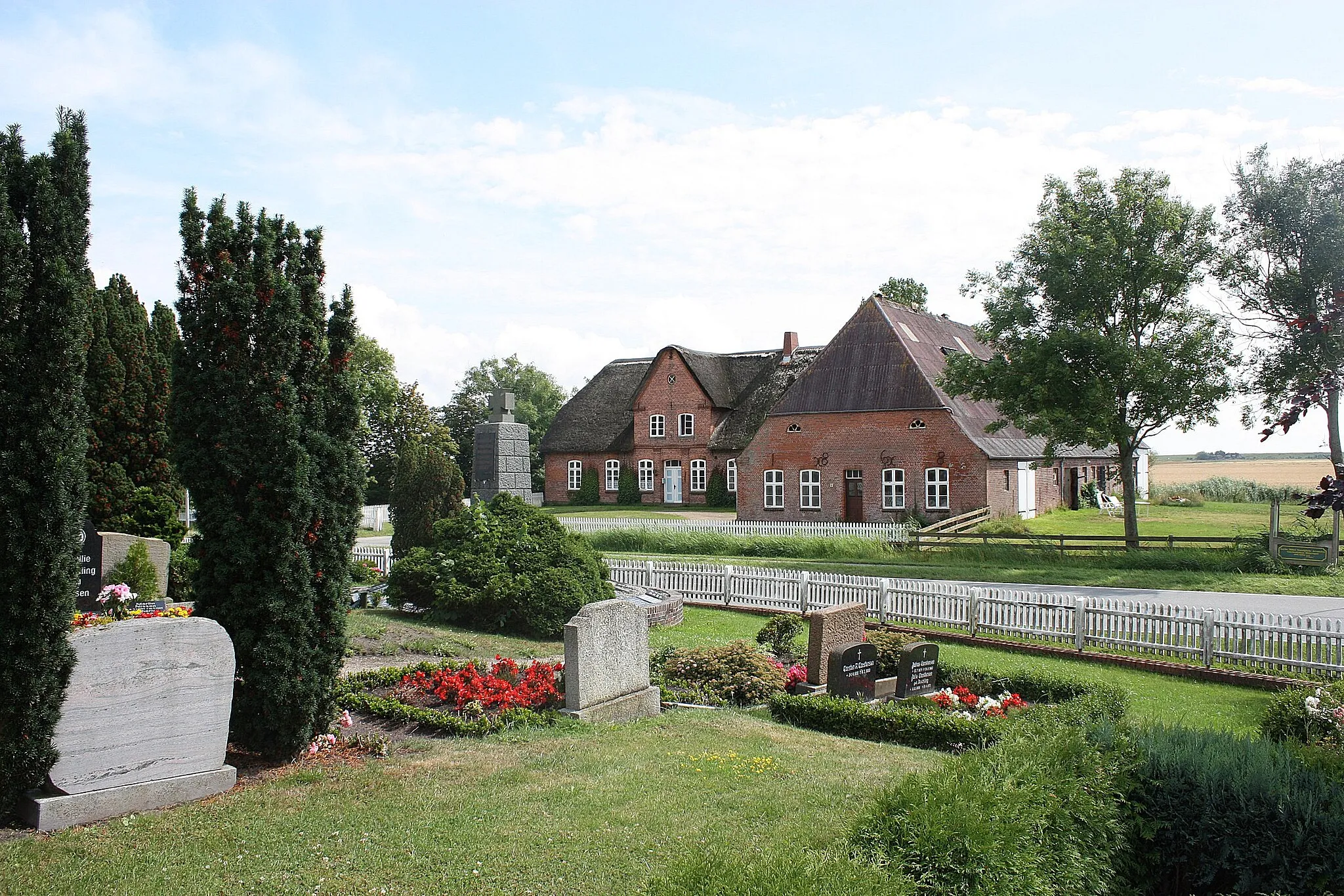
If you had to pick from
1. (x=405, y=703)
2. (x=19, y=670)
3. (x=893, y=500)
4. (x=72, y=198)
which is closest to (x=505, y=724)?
(x=405, y=703)

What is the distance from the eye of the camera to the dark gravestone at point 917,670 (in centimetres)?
1099

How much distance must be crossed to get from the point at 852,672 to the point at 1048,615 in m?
6.29

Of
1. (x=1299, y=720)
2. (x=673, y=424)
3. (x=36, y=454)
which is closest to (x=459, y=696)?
(x=36, y=454)

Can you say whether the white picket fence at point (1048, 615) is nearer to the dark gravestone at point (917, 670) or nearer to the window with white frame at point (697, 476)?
the dark gravestone at point (917, 670)

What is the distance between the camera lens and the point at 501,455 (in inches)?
854

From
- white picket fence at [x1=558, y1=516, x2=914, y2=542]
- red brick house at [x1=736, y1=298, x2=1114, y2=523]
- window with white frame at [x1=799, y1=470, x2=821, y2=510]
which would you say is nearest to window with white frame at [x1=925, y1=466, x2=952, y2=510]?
red brick house at [x1=736, y1=298, x2=1114, y2=523]

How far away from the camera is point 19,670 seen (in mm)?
5676

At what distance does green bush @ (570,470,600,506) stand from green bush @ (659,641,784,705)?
4047cm

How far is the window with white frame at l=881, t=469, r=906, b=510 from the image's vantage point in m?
35.7

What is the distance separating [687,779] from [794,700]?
11.6 feet

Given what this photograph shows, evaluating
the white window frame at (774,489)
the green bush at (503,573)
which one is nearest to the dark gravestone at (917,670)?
the green bush at (503,573)

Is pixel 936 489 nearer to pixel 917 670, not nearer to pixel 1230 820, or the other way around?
pixel 917 670

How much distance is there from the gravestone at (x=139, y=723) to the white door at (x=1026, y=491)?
34.2m

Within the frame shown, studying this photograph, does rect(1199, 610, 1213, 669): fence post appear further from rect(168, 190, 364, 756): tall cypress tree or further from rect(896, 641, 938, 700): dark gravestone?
rect(168, 190, 364, 756): tall cypress tree
